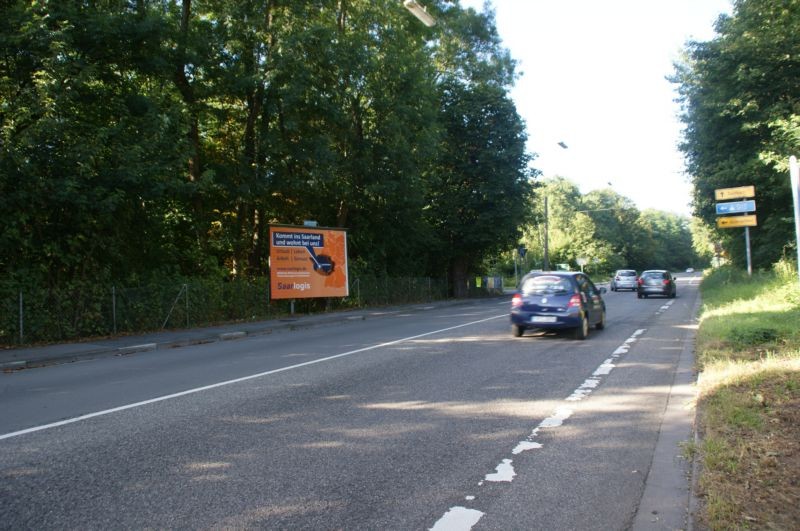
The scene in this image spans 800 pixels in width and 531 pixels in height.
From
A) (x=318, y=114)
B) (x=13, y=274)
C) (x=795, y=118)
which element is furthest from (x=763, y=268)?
(x=13, y=274)

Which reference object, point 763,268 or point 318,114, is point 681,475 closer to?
point 318,114

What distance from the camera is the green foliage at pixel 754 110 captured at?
21.1m

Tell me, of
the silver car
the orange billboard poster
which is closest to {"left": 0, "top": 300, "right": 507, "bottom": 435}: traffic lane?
the orange billboard poster

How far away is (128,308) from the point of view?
1650 centimetres

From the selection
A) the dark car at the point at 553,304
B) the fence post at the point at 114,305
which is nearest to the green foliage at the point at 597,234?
the dark car at the point at 553,304

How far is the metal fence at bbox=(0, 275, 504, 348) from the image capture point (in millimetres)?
14125

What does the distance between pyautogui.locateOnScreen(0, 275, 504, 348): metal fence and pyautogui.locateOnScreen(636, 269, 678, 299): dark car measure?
55.7 ft

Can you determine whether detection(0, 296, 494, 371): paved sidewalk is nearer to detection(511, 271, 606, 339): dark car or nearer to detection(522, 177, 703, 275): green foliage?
detection(511, 271, 606, 339): dark car

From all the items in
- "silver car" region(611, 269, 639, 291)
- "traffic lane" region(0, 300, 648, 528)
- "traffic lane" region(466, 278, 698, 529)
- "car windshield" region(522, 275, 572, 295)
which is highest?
"car windshield" region(522, 275, 572, 295)

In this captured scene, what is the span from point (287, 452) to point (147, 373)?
5.83 meters

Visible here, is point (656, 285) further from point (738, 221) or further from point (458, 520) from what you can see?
point (458, 520)

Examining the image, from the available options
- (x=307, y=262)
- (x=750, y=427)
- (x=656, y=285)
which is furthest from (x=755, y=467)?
(x=656, y=285)

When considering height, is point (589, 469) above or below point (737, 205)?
below

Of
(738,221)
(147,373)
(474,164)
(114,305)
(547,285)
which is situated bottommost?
(147,373)
